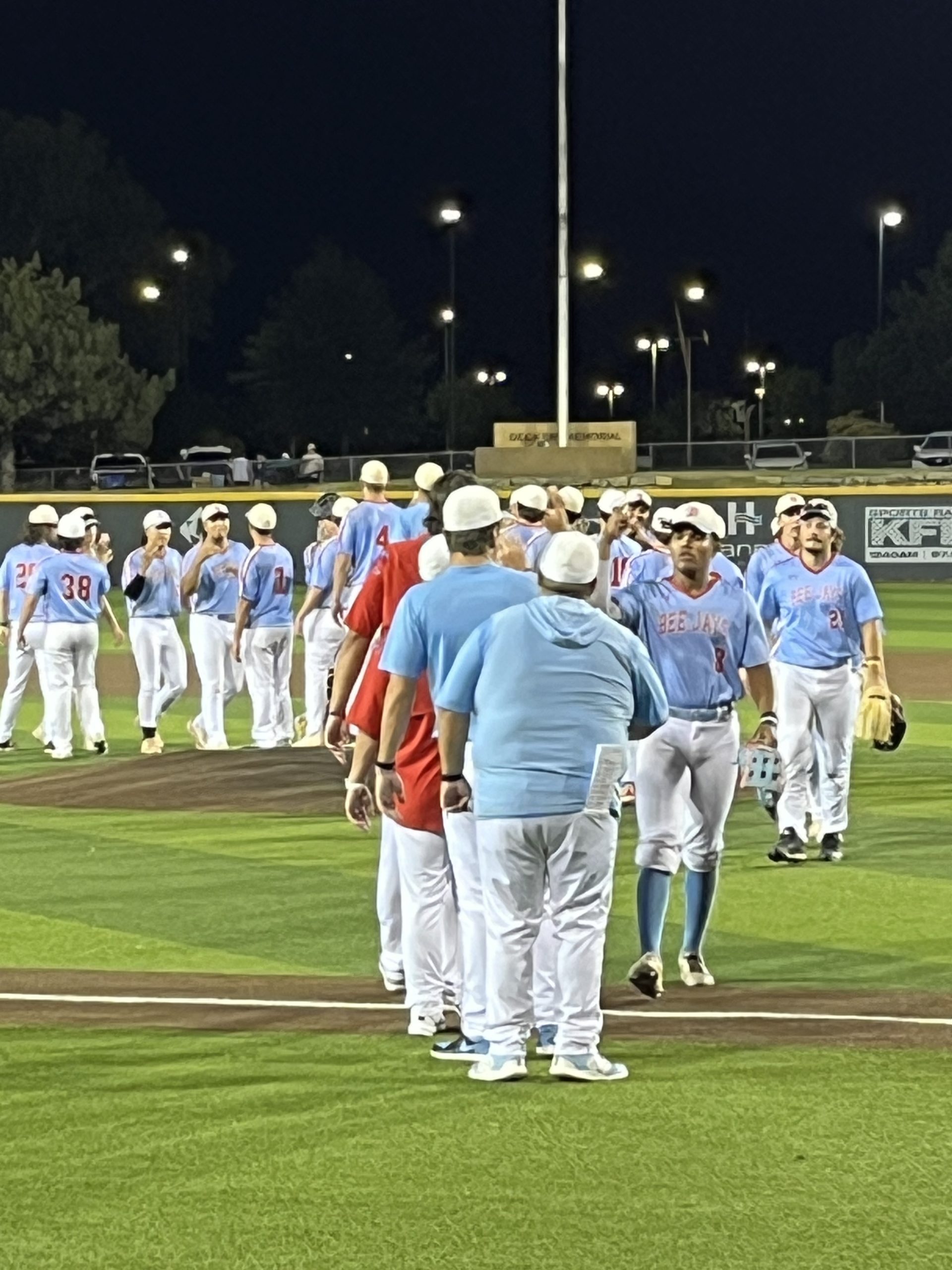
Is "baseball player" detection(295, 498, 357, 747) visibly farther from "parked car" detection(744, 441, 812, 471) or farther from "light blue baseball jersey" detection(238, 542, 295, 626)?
"parked car" detection(744, 441, 812, 471)

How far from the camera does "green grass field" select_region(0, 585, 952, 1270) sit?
229 inches

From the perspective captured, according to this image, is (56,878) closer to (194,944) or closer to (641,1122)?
(194,944)

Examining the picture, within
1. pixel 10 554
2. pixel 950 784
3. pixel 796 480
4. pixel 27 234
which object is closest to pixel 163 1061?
pixel 950 784

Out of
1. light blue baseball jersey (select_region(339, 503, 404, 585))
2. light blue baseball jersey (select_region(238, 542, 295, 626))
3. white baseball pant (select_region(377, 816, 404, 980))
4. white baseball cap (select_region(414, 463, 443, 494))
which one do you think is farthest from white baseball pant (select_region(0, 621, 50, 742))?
white baseball pant (select_region(377, 816, 404, 980))

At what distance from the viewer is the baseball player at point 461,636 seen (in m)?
7.74

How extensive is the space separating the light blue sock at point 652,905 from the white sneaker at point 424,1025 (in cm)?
112

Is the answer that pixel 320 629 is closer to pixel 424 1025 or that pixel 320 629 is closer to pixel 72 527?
pixel 72 527

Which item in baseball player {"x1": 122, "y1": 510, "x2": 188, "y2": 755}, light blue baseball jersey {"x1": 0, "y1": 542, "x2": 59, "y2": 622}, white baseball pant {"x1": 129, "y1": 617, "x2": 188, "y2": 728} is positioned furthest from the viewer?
light blue baseball jersey {"x1": 0, "y1": 542, "x2": 59, "y2": 622}

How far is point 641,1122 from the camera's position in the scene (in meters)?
6.94

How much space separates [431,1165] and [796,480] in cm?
3939

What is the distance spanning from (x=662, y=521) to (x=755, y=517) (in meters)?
25.8

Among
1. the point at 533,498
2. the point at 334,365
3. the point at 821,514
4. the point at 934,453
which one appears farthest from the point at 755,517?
the point at 334,365

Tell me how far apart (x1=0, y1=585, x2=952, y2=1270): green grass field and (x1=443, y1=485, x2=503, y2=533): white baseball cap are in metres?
1.93

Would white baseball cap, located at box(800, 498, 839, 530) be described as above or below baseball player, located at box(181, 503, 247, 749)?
above
